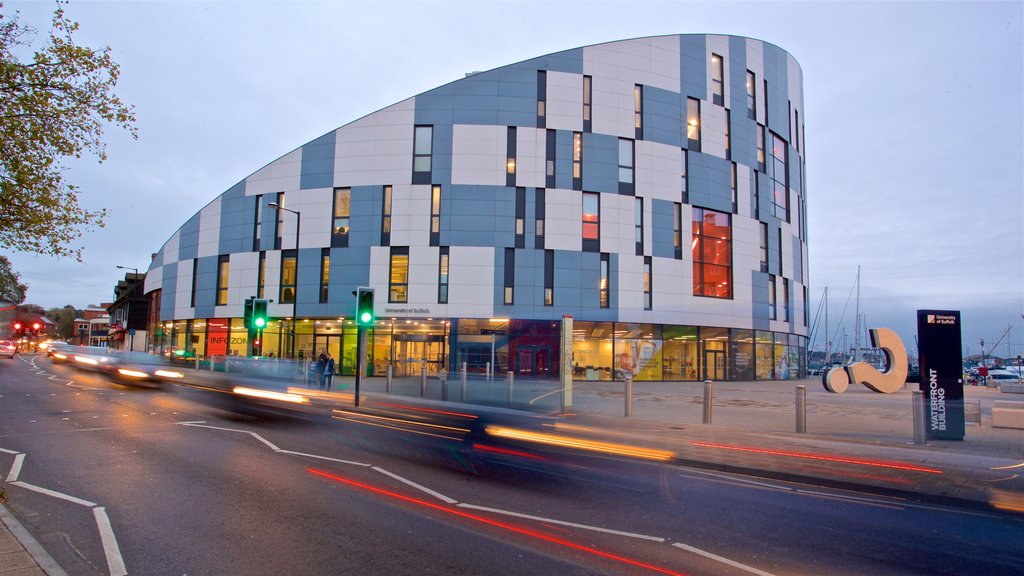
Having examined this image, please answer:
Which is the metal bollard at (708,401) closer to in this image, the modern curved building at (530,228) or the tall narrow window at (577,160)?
the modern curved building at (530,228)

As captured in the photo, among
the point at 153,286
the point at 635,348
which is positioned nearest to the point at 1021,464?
the point at 635,348

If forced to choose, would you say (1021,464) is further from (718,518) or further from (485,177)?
(485,177)

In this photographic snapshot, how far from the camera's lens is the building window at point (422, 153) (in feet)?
122

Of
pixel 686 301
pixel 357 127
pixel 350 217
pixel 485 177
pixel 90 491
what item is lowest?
pixel 90 491

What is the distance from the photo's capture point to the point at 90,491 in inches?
311

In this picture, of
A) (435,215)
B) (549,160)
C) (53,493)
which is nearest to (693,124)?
(549,160)

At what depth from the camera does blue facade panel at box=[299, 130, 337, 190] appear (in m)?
38.8

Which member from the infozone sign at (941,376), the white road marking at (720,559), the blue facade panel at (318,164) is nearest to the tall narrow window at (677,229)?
the blue facade panel at (318,164)

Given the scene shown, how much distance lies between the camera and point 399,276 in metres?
36.9

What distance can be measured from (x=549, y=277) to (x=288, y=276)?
59.6 ft

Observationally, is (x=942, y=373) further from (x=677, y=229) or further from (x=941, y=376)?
(x=677, y=229)

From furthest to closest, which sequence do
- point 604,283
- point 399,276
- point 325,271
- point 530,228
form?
point 325,271 → point 604,283 → point 399,276 → point 530,228

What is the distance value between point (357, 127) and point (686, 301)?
2509 centimetres

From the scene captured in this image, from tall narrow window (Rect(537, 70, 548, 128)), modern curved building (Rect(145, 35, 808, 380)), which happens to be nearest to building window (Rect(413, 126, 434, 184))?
modern curved building (Rect(145, 35, 808, 380))
